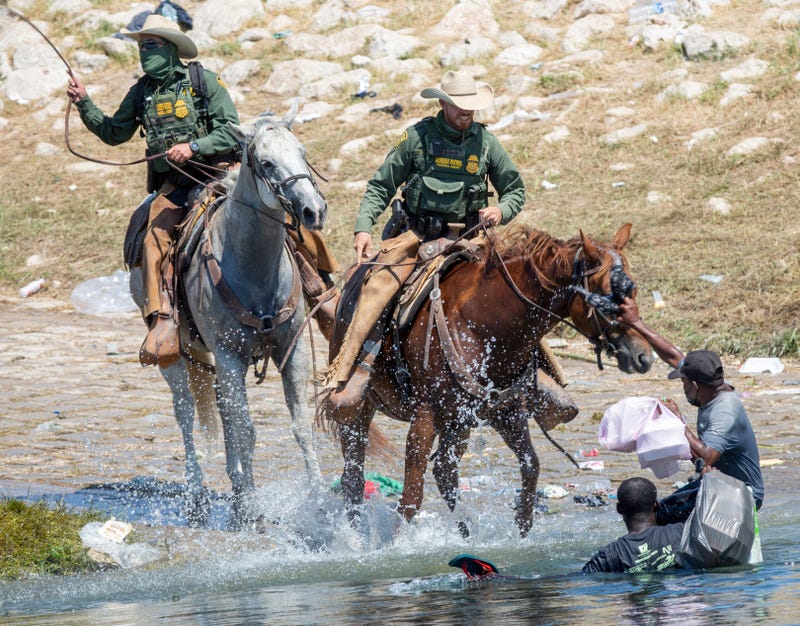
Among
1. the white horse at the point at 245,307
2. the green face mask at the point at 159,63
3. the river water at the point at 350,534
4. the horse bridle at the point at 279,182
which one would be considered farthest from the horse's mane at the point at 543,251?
the green face mask at the point at 159,63

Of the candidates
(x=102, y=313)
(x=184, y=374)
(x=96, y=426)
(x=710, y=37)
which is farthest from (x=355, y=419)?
(x=710, y=37)

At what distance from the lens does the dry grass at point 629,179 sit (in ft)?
42.9

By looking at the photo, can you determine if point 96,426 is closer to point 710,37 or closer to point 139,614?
point 139,614

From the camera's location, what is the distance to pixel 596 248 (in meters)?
6.76

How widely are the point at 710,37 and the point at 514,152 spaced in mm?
3172

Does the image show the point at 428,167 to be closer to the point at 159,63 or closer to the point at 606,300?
the point at 606,300

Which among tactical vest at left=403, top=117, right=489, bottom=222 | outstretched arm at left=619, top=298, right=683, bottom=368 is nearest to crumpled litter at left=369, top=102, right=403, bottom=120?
tactical vest at left=403, top=117, right=489, bottom=222

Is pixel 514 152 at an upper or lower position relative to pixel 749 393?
upper

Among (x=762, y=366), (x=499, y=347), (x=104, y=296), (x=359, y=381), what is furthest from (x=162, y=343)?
(x=104, y=296)

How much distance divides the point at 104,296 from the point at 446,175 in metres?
9.10

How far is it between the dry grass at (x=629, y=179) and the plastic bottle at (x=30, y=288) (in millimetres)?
246

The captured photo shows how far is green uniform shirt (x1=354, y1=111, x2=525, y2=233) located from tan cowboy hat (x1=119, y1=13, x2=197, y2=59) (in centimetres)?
208

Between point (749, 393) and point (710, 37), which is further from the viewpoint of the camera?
point (710, 37)

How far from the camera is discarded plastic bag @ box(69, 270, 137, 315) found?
15883 millimetres
